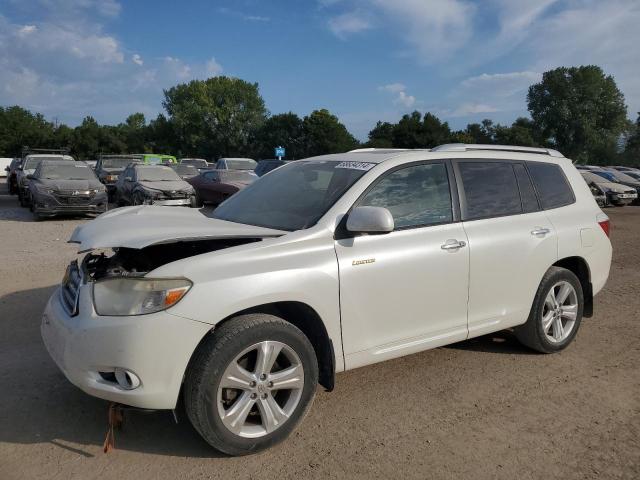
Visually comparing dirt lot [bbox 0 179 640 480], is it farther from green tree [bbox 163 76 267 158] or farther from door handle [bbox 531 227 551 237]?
green tree [bbox 163 76 267 158]

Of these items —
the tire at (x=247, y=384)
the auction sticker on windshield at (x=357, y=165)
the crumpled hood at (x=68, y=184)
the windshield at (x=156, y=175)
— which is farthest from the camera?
the windshield at (x=156, y=175)

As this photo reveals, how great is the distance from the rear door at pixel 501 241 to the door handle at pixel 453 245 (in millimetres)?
98

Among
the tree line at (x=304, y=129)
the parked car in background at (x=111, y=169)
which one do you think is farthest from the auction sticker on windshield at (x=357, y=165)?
the tree line at (x=304, y=129)

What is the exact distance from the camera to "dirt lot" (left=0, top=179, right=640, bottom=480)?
2.86 metres

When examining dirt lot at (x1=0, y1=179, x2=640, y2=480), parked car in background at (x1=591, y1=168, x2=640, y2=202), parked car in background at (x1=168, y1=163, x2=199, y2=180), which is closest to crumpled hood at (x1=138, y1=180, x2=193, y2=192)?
parked car in background at (x1=168, y1=163, x2=199, y2=180)

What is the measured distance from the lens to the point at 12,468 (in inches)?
109

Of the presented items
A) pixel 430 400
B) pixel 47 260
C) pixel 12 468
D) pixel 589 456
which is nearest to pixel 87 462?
pixel 12 468

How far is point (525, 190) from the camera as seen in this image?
4.46 metres

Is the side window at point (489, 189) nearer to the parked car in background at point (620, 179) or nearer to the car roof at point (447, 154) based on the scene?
the car roof at point (447, 154)

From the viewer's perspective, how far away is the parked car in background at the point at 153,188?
14875mm

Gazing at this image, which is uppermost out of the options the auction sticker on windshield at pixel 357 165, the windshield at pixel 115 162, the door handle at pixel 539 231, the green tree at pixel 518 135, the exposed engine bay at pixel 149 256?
the green tree at pixel 518 135

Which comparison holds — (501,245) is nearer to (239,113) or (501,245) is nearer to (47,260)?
(47,260)

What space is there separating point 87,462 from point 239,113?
8496 cm

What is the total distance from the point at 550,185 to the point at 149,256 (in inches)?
137
